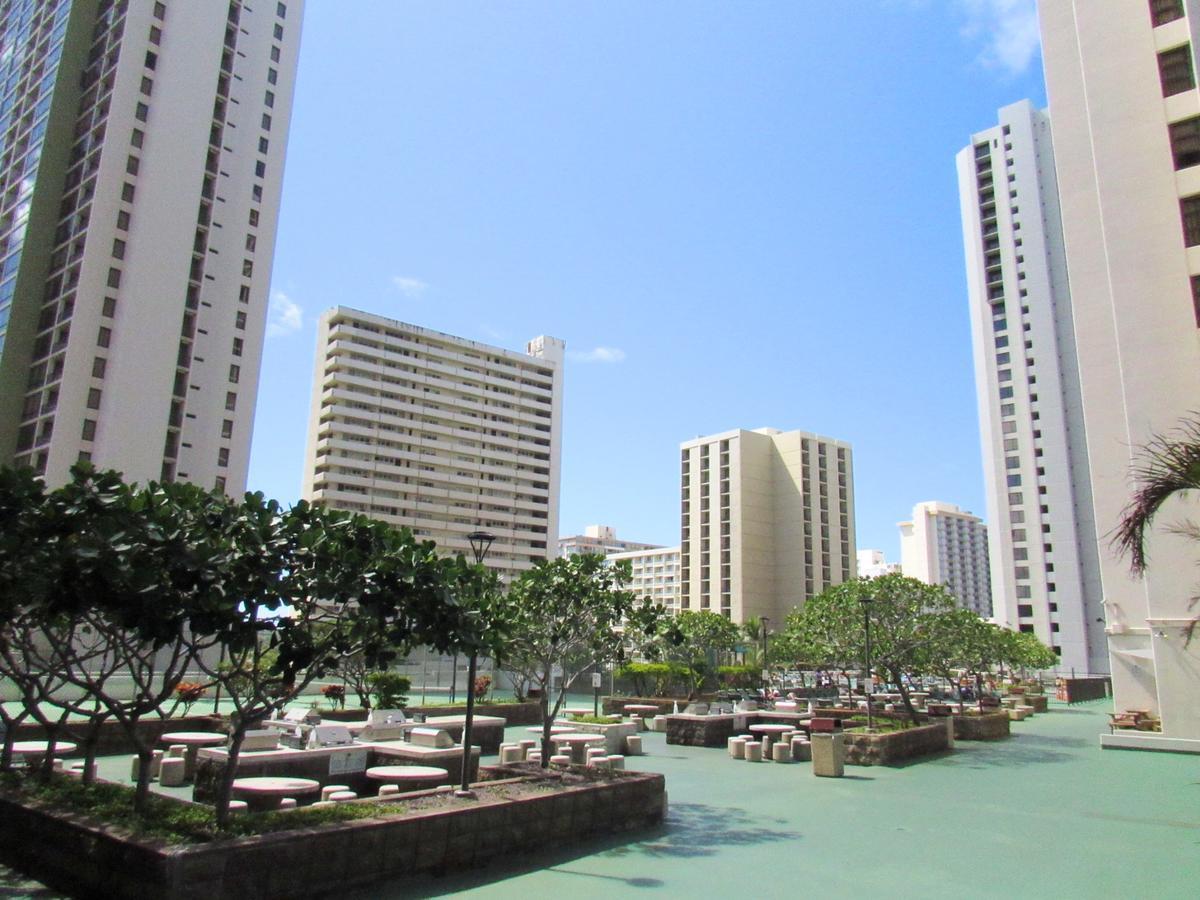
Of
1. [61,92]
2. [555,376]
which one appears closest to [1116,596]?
[61,92]

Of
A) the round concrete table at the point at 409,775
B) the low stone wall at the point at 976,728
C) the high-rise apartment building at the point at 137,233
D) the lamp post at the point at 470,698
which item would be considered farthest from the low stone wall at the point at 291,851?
the high-rise apartment building at the point at 137,233

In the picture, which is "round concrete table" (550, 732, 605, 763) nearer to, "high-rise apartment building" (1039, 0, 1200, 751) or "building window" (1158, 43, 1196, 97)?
"high-rise apartment building" (1039, 0, 1200, 751)

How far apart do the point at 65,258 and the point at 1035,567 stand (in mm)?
74940

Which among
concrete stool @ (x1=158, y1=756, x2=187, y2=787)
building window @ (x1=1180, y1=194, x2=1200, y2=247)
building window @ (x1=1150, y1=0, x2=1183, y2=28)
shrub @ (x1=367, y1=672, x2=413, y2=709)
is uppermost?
building window @ (x1=1150, y1=0, x2=1183, y2=28)

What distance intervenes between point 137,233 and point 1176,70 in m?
49.5

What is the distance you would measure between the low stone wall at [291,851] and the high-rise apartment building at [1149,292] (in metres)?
17.7

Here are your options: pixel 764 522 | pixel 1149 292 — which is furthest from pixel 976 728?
pixel 764 522

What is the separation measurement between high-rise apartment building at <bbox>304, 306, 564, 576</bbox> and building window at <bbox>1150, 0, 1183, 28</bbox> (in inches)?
2665

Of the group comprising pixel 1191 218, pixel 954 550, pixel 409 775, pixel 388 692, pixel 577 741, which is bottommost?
pixel 577 741

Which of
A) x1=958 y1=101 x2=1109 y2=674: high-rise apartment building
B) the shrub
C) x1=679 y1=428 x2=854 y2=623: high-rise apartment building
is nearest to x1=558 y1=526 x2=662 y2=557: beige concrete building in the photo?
x1=679 y1=428 x2=854 y2=623: high-rise apartment building

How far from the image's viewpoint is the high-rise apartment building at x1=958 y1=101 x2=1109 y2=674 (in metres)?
68.8

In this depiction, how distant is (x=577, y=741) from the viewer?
17828mm

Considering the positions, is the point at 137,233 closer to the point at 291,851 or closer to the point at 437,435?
the point at 437,435

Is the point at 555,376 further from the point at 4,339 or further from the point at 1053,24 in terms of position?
the point at 1053,24
